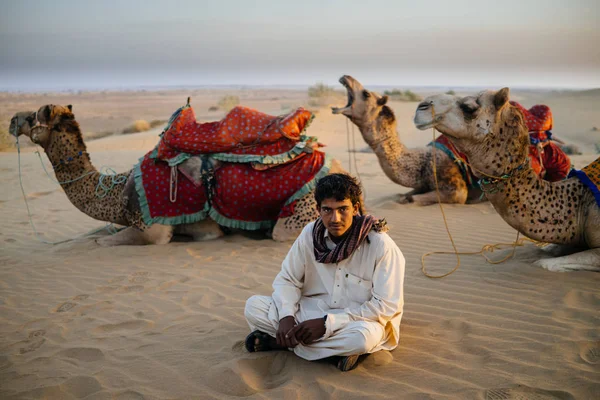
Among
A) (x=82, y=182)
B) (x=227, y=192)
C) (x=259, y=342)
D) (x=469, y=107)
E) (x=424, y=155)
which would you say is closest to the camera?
(x=259, y=342)

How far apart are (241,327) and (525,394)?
2021 millimetres

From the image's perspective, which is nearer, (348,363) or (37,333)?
(348,363)

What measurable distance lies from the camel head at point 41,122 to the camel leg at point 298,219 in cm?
279

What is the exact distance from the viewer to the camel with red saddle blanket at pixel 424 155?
24.3 ft

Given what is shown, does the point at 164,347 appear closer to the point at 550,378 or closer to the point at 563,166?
the point at 550,378

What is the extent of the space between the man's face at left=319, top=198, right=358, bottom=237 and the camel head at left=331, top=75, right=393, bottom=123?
14.4ft

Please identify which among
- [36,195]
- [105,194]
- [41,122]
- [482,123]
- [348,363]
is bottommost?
[36,195]

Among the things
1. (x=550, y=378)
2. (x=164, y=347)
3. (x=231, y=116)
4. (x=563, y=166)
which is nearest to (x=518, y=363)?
(x=550, y=378)

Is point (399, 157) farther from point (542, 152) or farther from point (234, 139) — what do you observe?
point (234, 139)

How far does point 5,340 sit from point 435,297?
3371 millimetres

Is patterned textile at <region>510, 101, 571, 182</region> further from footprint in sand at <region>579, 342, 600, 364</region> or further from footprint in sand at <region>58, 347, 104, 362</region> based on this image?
footprint in sand at <region>58, 347, 104, 362</region>

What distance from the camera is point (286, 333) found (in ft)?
10.8

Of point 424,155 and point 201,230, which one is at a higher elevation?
point 424,155

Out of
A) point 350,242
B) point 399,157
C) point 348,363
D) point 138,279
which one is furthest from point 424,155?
point 348,363
